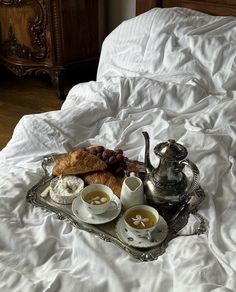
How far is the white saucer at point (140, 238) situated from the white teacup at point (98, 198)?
0.05 m

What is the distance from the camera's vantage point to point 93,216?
102 cm

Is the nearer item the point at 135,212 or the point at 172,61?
the point at 135,212

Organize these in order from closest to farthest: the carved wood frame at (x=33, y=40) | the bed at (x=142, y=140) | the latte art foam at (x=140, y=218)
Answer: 1. the bed at (x=142, y=140)
2. the latte art foam at (x=140, y=218)
3. the carved wood frame at (x=33, y=40)

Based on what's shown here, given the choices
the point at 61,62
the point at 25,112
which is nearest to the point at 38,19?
the point at 61,62

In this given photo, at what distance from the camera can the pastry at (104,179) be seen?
1.10 metres

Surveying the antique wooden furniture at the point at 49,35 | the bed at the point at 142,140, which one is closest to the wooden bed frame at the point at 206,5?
the bed at the point at 142,140

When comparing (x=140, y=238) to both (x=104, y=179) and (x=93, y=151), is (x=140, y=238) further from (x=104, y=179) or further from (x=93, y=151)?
(x=93, y=151)

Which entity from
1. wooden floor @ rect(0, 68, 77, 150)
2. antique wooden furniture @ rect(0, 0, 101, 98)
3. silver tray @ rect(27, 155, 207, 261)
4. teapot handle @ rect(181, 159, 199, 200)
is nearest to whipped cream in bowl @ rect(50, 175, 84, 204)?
silver tray @ rect(27, 155, 207, 261)

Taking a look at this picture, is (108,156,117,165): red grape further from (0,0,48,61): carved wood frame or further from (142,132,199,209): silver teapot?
(0,0,48,61): carved wood frame

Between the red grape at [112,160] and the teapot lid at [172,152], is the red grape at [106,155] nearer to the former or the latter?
the red grape at [112,160]

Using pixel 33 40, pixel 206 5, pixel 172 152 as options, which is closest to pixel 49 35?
pixel 33 40

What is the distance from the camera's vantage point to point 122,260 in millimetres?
897

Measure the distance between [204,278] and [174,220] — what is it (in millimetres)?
223

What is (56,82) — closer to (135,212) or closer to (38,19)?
(38,19)
